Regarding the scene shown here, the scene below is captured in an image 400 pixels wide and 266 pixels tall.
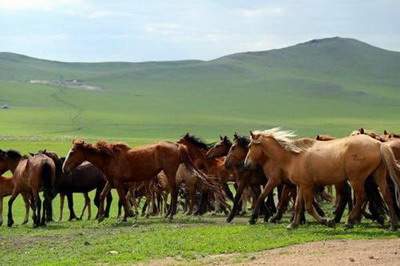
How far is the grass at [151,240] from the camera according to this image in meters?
11.9

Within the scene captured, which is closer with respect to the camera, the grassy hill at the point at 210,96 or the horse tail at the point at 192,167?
the horse tail at the point at 192,167

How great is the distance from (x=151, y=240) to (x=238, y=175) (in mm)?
4413

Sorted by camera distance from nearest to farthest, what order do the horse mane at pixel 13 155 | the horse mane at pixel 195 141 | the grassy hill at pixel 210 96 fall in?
the horse mane at pixel 13 155 → the horse mane at pixel 195 141 → the grassy hill at pixel 210 96

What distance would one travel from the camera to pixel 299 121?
310 ft

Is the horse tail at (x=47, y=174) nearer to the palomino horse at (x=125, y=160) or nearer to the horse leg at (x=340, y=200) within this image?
the palomino horse at (x=125, y=160)

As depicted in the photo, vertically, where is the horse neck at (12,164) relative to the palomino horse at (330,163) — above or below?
below

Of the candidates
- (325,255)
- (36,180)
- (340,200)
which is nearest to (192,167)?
(36,180)

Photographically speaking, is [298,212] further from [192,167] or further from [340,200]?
[192,167]

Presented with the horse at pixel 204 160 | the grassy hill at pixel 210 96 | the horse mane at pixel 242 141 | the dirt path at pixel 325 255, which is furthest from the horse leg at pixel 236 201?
the grassy hill at pixel 210 96

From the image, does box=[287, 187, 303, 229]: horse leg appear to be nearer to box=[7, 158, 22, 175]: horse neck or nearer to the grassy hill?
box=[7, 158, 22, 175]: horse neck

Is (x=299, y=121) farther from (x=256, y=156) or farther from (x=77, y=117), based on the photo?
(x=256, y=156)

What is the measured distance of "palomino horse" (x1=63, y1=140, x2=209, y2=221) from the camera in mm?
17906

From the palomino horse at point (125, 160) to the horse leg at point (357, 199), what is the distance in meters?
5.49

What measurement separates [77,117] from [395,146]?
8428cm
